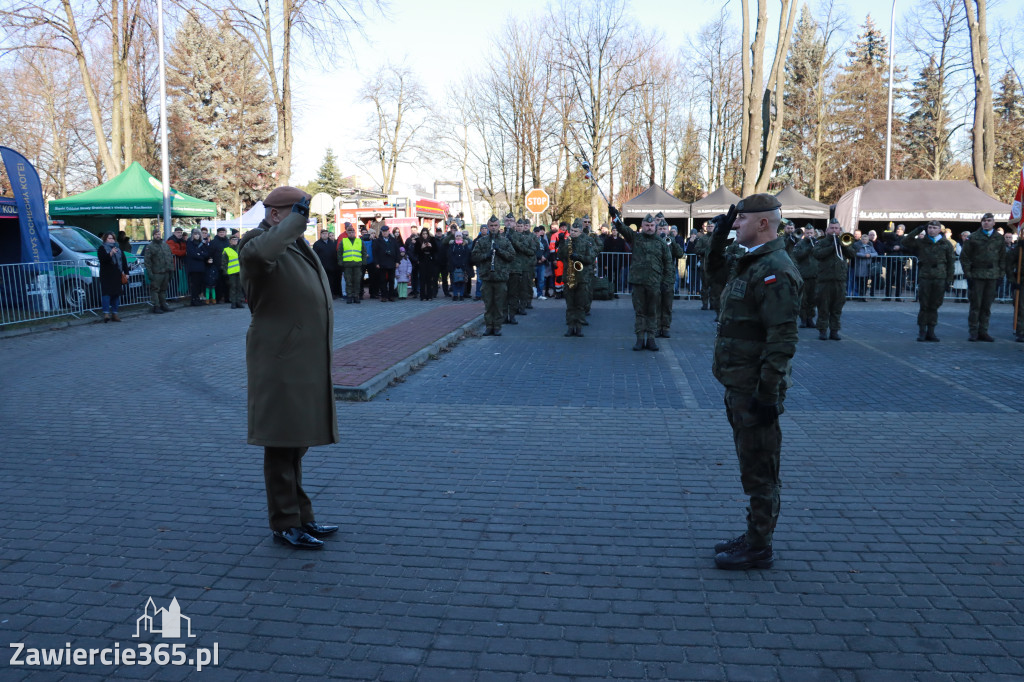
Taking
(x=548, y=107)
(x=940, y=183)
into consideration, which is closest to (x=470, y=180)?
(x=548, y=107)

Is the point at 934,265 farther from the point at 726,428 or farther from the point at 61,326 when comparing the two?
the point at 61,326

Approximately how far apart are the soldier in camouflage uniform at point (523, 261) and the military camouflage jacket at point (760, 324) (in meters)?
11.8

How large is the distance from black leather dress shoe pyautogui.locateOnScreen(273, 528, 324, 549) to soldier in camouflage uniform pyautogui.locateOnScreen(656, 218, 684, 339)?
940 centimetres

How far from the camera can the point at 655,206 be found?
2714cm

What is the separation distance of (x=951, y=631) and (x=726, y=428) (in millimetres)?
3886

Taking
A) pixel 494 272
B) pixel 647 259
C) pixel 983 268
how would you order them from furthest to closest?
pixel 494 272, pixel 983 268, pixel 647 259

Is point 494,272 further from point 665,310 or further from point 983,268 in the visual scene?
point 983,268

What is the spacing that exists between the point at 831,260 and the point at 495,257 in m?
5.70

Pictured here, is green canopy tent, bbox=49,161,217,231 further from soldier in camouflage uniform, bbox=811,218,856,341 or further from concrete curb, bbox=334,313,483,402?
soldier in camouflage uniform, bbox=811,218,856,341

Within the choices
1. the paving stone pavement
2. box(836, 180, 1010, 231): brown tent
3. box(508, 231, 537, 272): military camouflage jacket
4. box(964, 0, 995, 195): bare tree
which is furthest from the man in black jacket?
box(964, 0, 995, 195): bare tree

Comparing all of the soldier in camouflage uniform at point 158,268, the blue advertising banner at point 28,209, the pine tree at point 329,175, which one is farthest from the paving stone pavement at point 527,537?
the pine tree at point 329,175

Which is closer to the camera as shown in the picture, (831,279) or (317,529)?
(317,529)

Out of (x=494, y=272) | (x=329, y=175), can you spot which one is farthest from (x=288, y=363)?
(x=329, y=175)

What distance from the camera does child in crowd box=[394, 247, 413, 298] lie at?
21.5 metres
